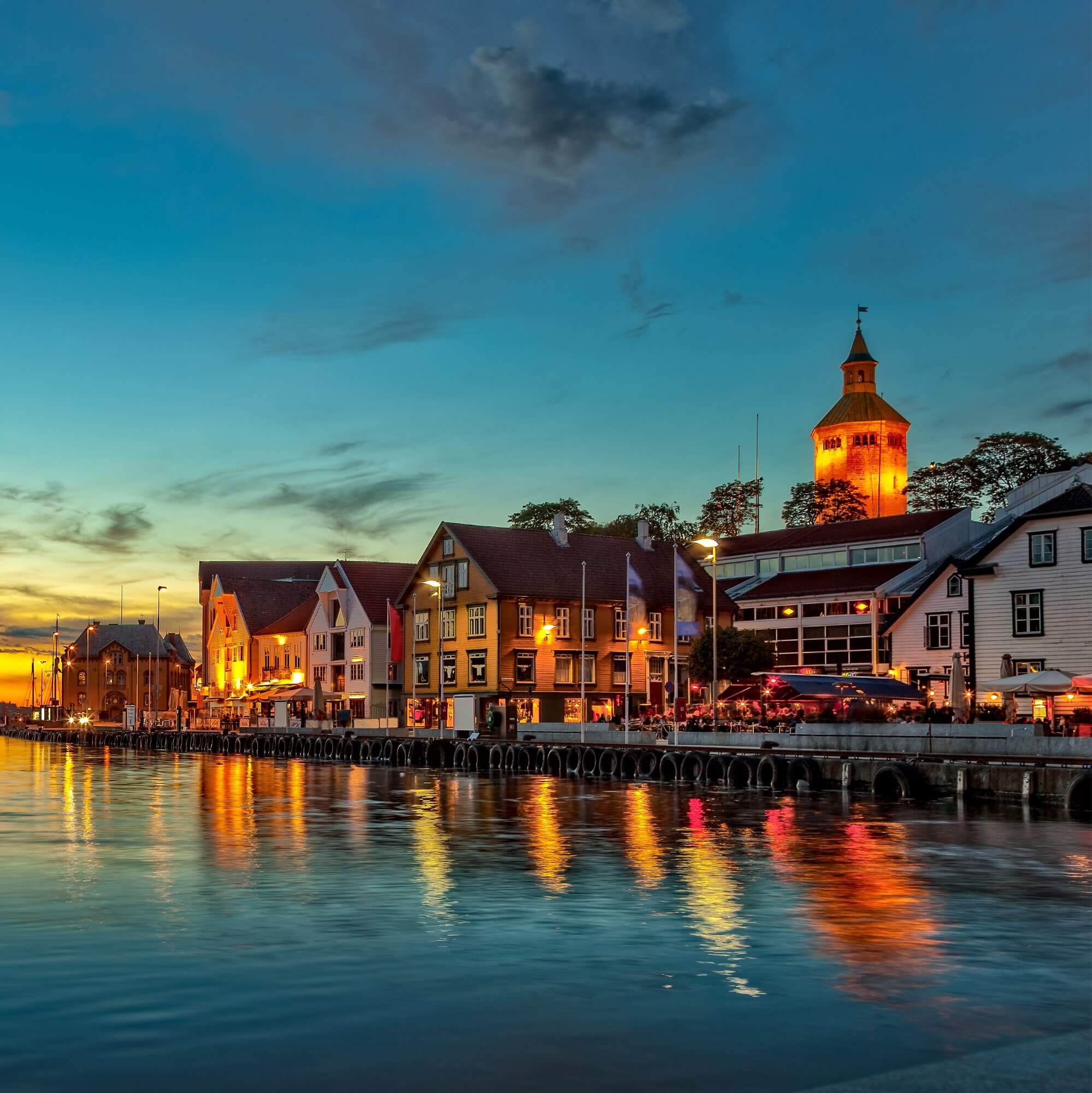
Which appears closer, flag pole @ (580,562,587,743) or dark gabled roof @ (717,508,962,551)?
flag pole @ (580,562,587,743)

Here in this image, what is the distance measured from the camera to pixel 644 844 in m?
33.8

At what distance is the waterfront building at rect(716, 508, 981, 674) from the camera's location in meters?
92.3

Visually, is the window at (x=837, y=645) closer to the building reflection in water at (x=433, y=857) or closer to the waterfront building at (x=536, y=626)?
the waterfront building at (x=536, y=626)

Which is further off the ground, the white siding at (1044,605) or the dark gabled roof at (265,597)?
the dark gabled roof at (265,597)

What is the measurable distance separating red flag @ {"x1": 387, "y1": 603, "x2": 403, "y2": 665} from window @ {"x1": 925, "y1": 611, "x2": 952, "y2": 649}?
39.0 metres

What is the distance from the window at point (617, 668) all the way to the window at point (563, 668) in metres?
2.93

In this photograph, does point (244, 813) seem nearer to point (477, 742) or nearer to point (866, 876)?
point (866, 876)


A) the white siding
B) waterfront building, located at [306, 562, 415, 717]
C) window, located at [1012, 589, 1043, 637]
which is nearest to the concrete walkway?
the white siding

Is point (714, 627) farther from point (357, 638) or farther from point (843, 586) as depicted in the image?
point (357, 638)

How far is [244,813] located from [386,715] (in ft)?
211

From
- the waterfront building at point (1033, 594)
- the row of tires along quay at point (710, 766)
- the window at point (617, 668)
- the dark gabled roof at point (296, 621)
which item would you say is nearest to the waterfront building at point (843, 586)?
the window at point (617, 668)

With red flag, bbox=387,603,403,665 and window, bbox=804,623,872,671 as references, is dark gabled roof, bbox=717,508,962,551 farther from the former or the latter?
red flag, bbox=387,603,403,665

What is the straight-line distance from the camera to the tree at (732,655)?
80.8 metres

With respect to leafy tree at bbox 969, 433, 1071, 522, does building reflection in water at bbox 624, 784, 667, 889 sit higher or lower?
lower
